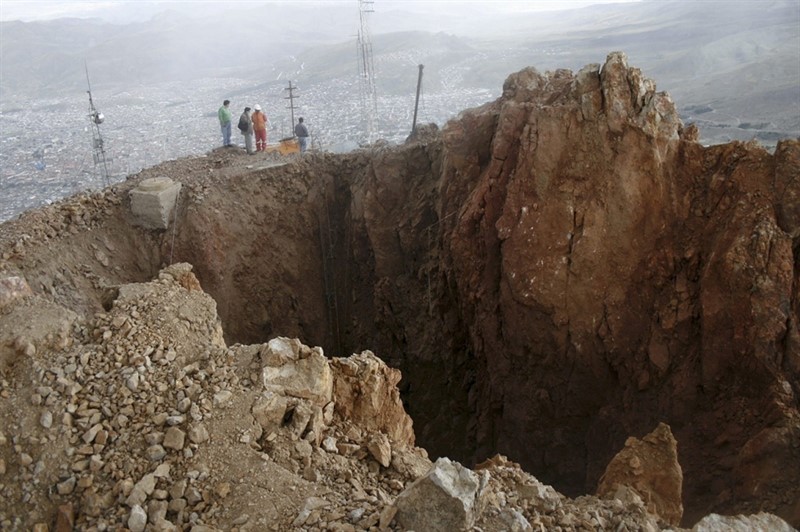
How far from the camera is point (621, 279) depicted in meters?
10.5

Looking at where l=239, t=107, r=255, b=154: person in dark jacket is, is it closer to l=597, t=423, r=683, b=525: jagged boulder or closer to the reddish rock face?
the reddish rock face

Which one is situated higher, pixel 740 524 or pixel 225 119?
pixel 225 119

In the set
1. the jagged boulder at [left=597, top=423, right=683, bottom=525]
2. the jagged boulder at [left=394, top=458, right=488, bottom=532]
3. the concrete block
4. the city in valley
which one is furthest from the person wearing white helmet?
the jagged boulder at [left=394, top=458, right=488, bottom=532]

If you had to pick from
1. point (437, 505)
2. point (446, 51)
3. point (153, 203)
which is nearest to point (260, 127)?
point (153, 203)

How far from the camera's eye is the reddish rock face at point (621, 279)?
29.6 ft

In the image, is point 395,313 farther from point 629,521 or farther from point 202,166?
point 629,521

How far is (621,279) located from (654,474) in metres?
3.41

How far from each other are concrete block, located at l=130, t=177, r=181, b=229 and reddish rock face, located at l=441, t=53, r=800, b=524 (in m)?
5.91

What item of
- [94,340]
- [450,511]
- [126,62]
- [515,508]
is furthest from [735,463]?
[126,62]

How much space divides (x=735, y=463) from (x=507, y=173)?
5.76m

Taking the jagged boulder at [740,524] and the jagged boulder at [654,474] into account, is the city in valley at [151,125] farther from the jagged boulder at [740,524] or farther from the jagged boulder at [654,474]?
the jagged boulder at [740,524]

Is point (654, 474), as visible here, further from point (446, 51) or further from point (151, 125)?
point (446, 51)

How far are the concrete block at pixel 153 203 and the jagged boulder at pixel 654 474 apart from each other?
967cm

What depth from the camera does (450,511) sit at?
5012 mm
